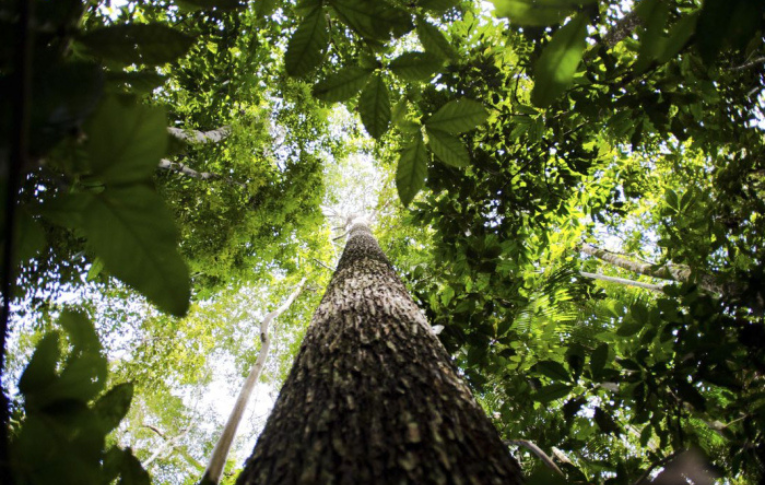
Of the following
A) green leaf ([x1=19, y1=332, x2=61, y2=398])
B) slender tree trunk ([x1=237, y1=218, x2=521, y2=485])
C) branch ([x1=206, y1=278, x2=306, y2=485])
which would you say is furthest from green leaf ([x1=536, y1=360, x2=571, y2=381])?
branch ([x1=206, y1=278, x2=306, y2=485])

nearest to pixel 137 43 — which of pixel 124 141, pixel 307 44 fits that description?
pixel 124 141

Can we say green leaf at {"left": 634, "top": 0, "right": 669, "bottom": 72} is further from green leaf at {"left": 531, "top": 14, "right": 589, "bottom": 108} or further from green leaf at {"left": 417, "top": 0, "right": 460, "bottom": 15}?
green leaf at {"left": 417, "top": 0, "right": 460, "bottom": 15}

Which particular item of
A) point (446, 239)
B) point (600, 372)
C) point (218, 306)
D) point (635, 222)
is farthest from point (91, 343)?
point (635, 222)

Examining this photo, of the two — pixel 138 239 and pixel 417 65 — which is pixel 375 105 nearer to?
pixel 417 65

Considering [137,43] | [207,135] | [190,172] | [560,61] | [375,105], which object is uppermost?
[207,135]

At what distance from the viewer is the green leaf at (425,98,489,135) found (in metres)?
0.75

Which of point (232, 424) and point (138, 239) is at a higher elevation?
point (232, 424)

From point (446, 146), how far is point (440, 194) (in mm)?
2377

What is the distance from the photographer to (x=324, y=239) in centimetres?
683

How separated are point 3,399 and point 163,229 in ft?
0.71

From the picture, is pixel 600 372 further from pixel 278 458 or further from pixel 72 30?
pixel 72 30

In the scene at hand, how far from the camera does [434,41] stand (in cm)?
72

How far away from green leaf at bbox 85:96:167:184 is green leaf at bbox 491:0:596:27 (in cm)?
50

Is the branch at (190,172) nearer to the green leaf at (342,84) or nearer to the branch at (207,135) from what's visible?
the branch at (207,135)
